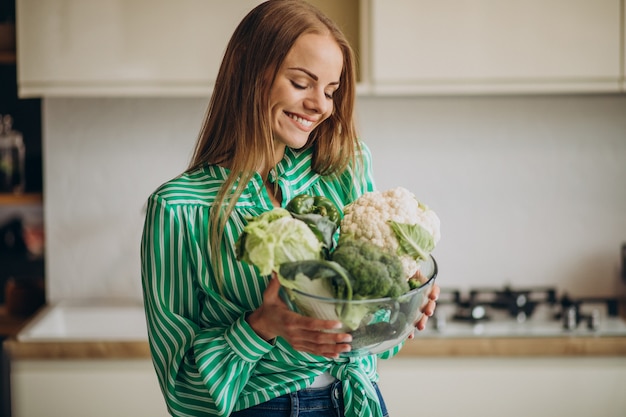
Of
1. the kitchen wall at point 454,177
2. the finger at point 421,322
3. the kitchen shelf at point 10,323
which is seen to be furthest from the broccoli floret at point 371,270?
the kitchen shelf at point 10,323

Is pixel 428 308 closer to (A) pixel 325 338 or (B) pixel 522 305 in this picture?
(A) pixel 325 338

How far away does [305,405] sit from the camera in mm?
1251

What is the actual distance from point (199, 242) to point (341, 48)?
404mm

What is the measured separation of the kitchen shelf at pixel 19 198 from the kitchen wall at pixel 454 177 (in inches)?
1.7

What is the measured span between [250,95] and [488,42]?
1.23 m

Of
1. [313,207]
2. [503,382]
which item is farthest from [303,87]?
[503,382]

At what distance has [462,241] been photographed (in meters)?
2.75

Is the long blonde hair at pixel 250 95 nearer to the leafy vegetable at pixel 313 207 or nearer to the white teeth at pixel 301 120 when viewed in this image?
the white teeth at pixel 301 120

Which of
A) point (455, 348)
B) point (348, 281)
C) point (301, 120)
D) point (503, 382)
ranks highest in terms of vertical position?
point (301, 120)

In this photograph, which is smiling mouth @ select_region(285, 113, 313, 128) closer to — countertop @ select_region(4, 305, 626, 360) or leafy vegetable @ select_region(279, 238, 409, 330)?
leafy vegetable @ select_region(279, 238, 409, 330)

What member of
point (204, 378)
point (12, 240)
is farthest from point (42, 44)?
point (204, 378)

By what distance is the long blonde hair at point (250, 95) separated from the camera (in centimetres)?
127

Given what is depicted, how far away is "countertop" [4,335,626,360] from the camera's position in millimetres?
2225

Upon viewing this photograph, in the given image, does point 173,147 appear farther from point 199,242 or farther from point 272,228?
point 272,228
